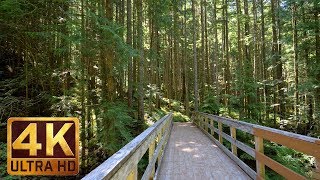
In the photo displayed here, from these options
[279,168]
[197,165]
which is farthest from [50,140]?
[197,165]

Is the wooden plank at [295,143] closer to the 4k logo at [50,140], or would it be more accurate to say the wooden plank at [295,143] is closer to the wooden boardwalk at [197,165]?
the wooden boardwalk at [197,165]

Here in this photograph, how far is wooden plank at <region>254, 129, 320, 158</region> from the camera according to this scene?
354cm

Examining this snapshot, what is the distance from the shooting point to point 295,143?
4.03 metres

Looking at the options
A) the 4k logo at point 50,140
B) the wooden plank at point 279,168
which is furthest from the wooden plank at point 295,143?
the 4k logo at point 50,140

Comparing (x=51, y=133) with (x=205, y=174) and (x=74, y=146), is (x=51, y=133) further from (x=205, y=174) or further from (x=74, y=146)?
(x=205, y=174)

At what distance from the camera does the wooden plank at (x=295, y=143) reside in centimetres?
354

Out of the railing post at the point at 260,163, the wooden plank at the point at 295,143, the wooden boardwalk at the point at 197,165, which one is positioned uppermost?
the wooden plank at the point at 295,143

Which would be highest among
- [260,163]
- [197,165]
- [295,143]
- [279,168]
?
[295,143]

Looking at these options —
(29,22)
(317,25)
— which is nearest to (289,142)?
(29,22)

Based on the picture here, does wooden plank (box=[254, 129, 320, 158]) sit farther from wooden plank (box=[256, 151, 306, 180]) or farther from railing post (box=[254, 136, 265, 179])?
wooden plank (box=[256, 151, 306, 180])

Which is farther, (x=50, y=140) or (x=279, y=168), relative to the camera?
(x=279, y=168)

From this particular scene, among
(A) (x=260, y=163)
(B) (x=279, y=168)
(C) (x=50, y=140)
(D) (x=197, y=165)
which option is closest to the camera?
(C) (x=50, y=140)

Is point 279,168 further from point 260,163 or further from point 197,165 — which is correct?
point 197,165

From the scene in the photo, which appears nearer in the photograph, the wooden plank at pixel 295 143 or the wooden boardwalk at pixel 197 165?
the wooden plank at pixel 295 143
